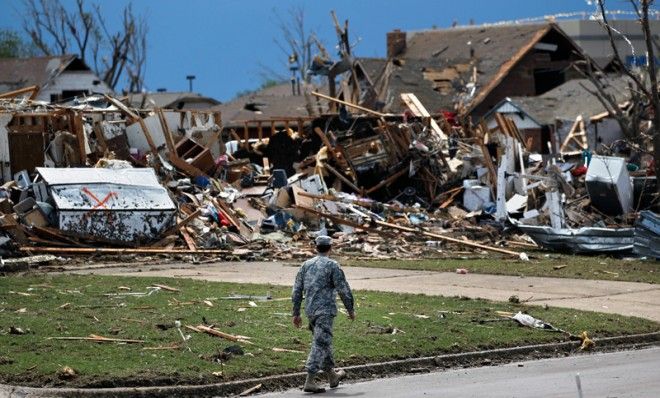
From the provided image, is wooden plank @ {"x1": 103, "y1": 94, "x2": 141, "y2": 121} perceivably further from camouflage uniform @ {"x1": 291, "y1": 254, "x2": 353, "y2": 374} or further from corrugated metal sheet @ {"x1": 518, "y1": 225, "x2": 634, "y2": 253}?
camouflage uniform @ {"x1": 291, "y1": 254, "x2": 353, "y2": 374}

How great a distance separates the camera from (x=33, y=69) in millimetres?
71812

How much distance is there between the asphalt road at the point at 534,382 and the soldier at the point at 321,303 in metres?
0.26

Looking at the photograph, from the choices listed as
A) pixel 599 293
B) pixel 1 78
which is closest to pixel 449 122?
pixel 599 293

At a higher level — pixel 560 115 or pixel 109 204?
pixel 560 115

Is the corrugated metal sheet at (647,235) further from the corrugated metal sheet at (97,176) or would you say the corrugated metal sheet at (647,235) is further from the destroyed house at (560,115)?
the destroyed house at (560,115)

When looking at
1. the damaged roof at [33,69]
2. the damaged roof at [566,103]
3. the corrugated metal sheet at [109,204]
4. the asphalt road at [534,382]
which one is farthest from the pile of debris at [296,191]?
the damaged roof at [33,69]

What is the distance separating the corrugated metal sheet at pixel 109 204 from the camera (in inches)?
1109

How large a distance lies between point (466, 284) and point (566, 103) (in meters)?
39.2

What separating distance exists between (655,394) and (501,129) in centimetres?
2741

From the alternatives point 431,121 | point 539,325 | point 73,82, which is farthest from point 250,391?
point 73,82

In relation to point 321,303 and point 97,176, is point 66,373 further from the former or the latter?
point 97,176

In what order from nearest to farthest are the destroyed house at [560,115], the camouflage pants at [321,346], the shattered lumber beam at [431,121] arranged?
the camouflage pants at [321,346] → the shattered lumber beam at [431,121] → the destroyed house at [560,115]

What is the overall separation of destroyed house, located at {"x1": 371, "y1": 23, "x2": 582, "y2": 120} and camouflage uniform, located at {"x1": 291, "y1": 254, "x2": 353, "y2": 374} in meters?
43.3

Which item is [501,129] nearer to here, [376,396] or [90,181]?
[90,181]
